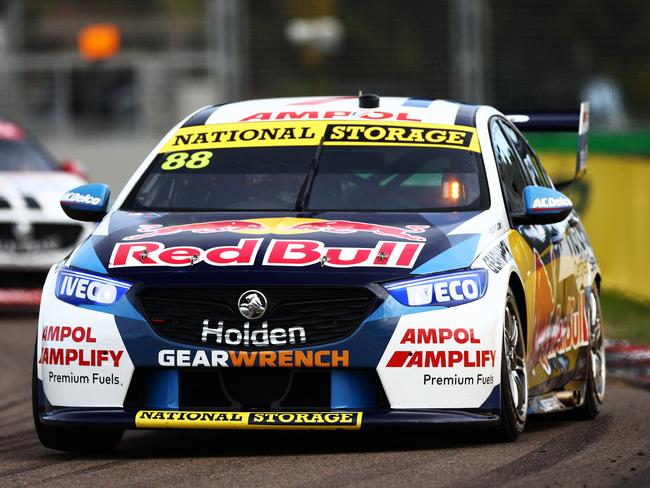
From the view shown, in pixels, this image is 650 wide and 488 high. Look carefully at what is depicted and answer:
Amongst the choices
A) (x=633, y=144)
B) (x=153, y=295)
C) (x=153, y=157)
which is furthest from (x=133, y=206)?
(x=633, y=144)

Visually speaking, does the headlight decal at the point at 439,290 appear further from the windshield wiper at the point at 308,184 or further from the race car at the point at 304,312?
the windshield wiper at the point at 308,184

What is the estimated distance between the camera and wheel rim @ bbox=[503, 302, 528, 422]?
6996mm

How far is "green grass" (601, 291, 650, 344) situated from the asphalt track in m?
5.53

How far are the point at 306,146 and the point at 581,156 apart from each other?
2.24 meters

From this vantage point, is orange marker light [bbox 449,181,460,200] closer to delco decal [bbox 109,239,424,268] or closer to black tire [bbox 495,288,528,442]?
black tire [bbox 495,288,528,442]

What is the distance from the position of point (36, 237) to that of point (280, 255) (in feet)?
29.3

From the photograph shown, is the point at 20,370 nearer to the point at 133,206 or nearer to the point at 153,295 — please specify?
the point at 133,206

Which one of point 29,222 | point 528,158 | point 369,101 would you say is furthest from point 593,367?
point 29,222

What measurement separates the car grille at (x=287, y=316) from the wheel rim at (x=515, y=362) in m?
0.64

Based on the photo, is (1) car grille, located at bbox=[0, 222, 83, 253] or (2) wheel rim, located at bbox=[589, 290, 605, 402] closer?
(2) wheel rim, located at bbox=[589, 290, 605, 402]

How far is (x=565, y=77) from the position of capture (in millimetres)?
20219

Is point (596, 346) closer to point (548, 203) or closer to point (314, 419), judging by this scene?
point (548, 203)

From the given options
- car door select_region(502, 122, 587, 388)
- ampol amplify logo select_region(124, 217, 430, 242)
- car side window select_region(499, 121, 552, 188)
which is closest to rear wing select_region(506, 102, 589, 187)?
car side window select_region(499, 121, 552, 188)

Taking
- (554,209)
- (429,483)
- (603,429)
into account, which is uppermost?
(554,209)
